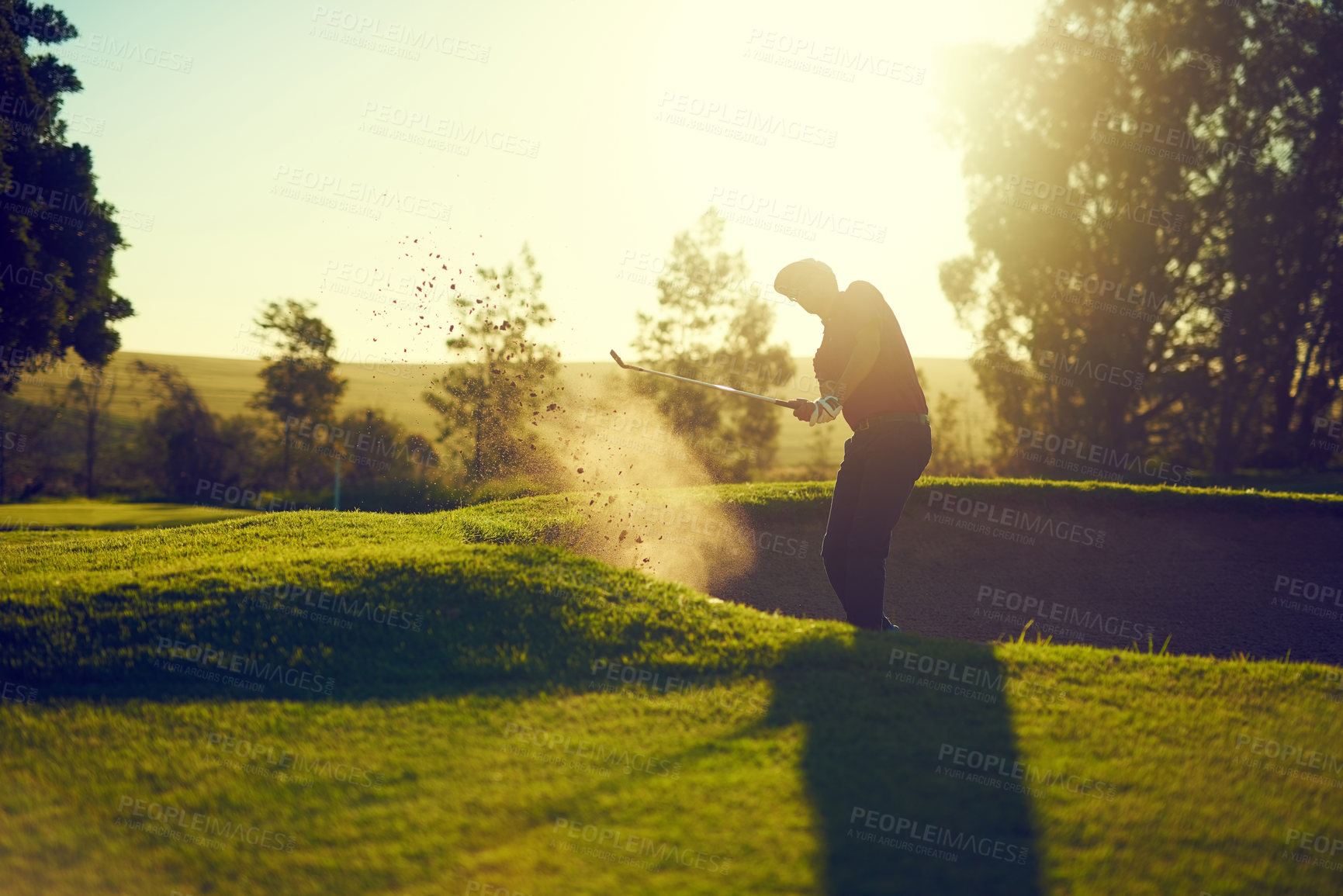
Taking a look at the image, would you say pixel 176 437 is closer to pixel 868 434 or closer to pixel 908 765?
pixel 868 434

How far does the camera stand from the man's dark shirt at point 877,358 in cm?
581

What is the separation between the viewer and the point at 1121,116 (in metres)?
25.5

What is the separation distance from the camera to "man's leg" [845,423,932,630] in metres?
5.74

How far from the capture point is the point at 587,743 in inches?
158

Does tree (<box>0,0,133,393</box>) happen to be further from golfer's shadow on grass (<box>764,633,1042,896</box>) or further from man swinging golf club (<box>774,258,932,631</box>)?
golfer's shadow on grass (<box>764,633,1042,896</box>)

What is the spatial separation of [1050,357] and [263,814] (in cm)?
2726

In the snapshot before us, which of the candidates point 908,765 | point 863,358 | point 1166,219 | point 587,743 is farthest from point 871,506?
point 1166,219

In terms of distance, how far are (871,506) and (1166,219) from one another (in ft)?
80.5

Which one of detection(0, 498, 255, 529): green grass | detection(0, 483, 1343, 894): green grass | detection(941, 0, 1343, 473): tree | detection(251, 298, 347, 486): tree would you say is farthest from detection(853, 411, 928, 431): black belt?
detection(251, 298, 347, 486): tree

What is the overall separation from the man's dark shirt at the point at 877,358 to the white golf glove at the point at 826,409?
0.37 ft

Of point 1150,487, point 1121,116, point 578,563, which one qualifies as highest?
point 1121,116

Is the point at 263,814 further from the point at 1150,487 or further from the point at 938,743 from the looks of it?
the point at 1150,487

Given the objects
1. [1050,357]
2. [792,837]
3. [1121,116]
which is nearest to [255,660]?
[792,837]

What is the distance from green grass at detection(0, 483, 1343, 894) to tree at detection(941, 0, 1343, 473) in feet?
75.1
